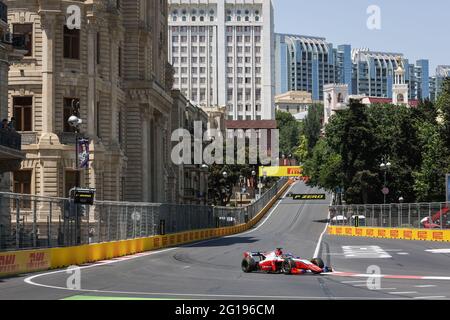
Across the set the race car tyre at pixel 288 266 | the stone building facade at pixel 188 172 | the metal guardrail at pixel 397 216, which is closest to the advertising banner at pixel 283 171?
the stone building facade at pixel 188 172

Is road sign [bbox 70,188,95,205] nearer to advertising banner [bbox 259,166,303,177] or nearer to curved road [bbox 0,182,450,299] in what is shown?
curved road [bbox 0,182,450,299]

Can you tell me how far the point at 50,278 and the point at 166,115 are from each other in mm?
58664

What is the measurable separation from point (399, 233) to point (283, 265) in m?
43.0

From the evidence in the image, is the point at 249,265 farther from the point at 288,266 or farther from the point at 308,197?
the point at 308,197

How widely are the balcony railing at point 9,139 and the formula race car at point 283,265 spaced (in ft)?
56.1

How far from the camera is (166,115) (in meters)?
84.9

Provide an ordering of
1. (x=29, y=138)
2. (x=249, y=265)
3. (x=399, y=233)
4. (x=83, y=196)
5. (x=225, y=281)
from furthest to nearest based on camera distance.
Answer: (x=399, y=233) → (x=29, y=138) → (x=83, y=196) → (x=249, y=265) → (x=225, y=281)

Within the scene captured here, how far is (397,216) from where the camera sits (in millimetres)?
70875

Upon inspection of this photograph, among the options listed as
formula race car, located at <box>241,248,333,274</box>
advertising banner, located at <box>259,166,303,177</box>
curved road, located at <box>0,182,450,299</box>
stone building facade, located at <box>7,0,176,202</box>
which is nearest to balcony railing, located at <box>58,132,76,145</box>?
stone building facade, located at <box>7,0,176,202</box>

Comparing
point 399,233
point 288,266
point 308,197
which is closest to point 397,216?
point 399,233

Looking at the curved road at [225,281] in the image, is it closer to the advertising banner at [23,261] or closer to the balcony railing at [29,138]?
the advertising banner at [23,261]

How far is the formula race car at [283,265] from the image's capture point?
2841 centimetres

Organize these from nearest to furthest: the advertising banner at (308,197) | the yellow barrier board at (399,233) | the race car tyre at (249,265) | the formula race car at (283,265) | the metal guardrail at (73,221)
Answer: the formula race car at (283,265)
the metal guardrail at (73,221)
the race car tyre at (249,265)
the yellow barrier board at (399,233)
the advertising banner at (308,197)
